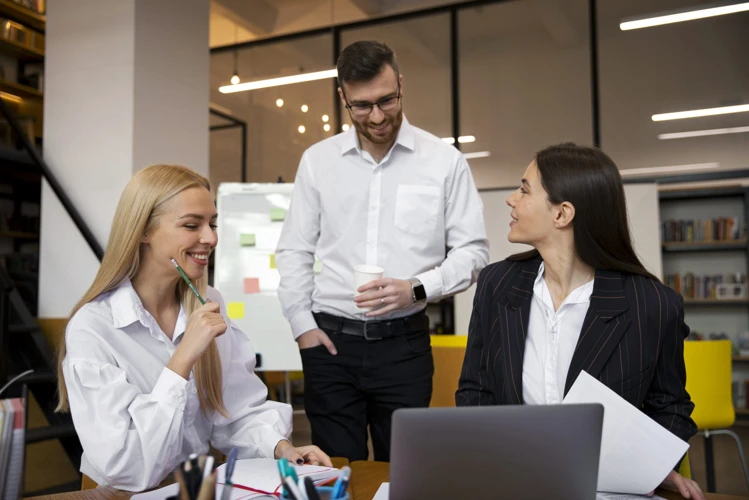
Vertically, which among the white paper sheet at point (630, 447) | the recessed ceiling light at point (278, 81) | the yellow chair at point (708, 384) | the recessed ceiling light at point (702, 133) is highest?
the recessed ceiling light at point (278, 81)

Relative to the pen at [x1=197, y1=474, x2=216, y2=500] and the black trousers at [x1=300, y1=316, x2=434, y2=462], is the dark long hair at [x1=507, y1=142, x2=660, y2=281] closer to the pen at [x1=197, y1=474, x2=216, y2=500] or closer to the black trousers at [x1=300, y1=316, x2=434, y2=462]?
the black trousers at [x1=300, y1=316, x2=434, y2=462]

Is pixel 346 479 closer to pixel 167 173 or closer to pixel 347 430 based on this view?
pixel 167 173

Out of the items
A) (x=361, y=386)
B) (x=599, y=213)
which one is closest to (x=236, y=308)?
(x=361, y=386)

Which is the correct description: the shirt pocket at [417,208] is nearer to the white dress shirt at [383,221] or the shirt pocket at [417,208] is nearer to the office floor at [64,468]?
the white dress shirt at [383,221]

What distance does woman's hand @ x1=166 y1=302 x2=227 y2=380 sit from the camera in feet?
4.36

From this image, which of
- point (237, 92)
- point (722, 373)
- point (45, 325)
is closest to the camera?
point (722, 373)

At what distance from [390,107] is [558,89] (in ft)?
16.7

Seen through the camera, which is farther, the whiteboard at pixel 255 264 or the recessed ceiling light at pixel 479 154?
the recessed ceiling light at pixel 479 154

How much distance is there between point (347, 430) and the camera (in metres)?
2.15

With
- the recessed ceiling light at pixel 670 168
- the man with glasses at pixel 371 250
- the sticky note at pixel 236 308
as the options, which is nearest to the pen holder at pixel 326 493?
the man with glasses at pixel 371 250

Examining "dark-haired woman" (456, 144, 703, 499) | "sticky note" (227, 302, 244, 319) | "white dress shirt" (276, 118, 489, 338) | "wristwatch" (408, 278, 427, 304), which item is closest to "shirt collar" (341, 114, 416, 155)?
"white dress shirt" (276, 118, 489, 338)

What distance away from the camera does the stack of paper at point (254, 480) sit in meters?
1.09

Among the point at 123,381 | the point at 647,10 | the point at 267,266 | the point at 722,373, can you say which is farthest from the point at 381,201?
the point at 647,10

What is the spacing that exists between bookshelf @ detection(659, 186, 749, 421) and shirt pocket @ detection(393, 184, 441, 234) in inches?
215
